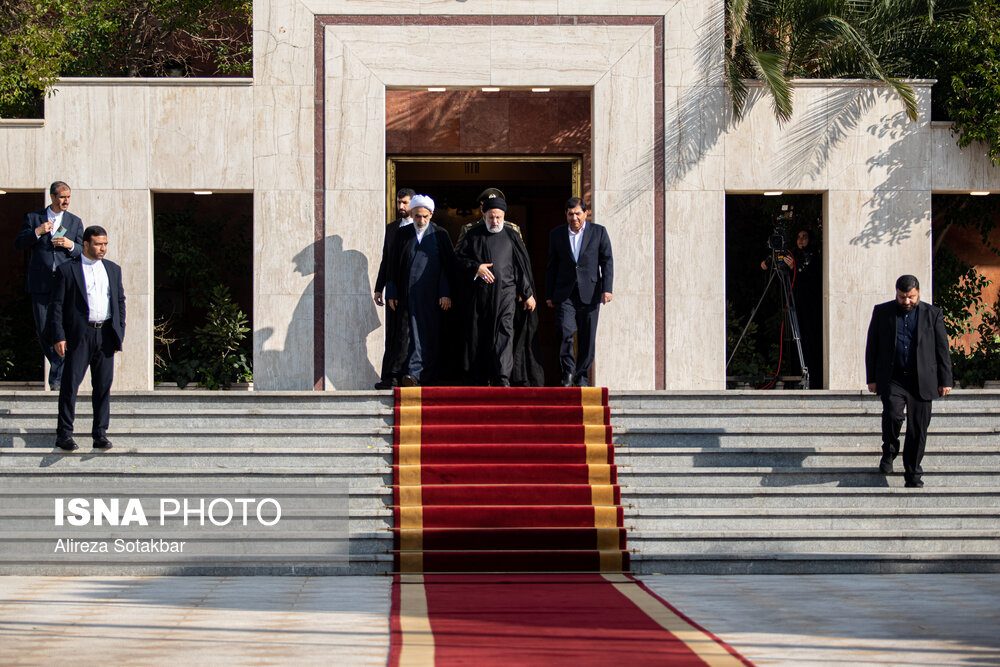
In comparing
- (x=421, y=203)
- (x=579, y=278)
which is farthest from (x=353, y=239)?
(x=579, y=278)

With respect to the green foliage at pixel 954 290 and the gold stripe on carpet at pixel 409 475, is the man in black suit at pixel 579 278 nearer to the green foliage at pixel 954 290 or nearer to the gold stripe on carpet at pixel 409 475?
the gold stripe on carpet at pixel 409 475

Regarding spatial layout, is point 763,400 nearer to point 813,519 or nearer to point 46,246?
point 813,519

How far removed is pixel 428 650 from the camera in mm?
6422

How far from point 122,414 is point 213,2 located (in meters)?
8.30

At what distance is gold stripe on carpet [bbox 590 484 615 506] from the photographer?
10148mm

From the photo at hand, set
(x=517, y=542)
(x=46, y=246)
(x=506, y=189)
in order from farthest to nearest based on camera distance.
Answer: (x=506, y=189) → (x=46, y=246) → (x=517, y=542)

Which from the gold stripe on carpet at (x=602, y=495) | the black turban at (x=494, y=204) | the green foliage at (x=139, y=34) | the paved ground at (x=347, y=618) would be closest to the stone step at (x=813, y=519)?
the gold stripe on carpet at (x=602, y=495)

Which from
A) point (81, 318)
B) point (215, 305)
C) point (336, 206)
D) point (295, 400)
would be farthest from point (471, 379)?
point (215, 305)

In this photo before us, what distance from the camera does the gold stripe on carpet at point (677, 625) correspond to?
6203 millimetres

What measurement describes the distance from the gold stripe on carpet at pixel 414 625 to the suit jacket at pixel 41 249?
5225mm

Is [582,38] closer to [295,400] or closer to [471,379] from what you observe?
[471,379]

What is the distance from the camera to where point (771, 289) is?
54.9ft

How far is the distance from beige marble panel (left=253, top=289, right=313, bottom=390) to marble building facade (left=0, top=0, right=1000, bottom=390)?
0.02m

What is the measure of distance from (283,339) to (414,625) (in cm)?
724
